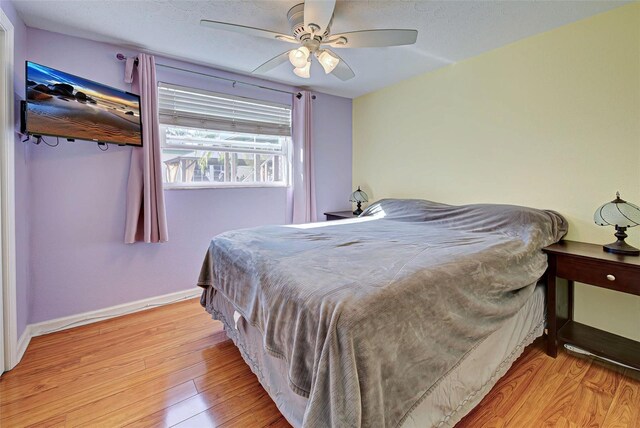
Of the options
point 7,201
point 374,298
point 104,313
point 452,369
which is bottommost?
point 104,313

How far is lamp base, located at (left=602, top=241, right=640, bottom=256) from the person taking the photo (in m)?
1.69

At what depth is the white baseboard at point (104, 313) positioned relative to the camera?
2206mm

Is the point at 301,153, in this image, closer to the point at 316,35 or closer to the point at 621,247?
the point at 316,35

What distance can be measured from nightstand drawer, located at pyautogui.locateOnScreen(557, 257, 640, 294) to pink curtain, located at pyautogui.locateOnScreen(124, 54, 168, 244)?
3.16 m

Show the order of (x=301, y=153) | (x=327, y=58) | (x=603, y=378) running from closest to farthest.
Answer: (x=603, y=378) → (x=327, y=58) → (x=301, y=153)

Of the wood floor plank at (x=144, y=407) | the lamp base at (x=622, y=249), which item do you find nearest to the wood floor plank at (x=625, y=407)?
the lamp base at (x=622, y=249)

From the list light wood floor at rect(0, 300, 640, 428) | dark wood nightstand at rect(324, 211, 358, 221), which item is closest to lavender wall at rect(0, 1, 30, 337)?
light wood floor at rect(0, 300, 640, 428)

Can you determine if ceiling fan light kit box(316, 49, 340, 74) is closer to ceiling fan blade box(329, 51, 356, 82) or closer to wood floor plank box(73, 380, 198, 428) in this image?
ceiling fan blade box(329, 51, 356, 82)

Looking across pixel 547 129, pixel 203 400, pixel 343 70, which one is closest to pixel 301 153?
pixel 343 70

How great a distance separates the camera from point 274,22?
2.06m

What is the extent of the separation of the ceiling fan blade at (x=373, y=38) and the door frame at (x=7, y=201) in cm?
192

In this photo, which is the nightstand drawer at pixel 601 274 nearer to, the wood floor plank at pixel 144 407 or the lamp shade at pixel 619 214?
the lamp shade at pixel 619 214

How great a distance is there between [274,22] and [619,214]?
2.60 metres

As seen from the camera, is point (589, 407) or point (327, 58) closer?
point (589, 407)
